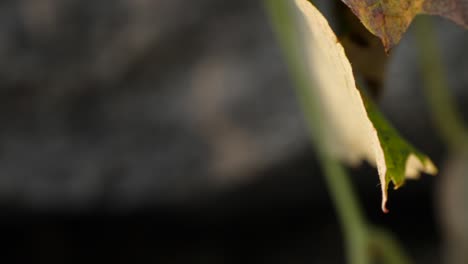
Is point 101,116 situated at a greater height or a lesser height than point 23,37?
lesser

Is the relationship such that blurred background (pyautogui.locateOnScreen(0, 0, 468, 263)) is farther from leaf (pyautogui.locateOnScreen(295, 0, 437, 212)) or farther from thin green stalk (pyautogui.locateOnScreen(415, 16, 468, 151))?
leaf (pyautogui.locateOnScreen(295, 0, 437, 212))

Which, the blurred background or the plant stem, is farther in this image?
the blurred background

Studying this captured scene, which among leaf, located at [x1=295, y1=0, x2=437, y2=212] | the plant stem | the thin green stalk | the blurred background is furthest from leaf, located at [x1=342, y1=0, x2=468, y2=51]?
the blurred background

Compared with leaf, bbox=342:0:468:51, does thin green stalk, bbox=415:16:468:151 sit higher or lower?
lower

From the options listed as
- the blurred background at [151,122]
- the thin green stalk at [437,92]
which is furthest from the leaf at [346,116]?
the blurred background at [151,122]

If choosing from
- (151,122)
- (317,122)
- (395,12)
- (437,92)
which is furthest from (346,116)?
(151,122)

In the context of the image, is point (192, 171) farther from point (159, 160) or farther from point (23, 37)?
point (23, 37)

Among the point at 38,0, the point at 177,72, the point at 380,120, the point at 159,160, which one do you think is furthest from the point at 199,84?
the point at 380,120
